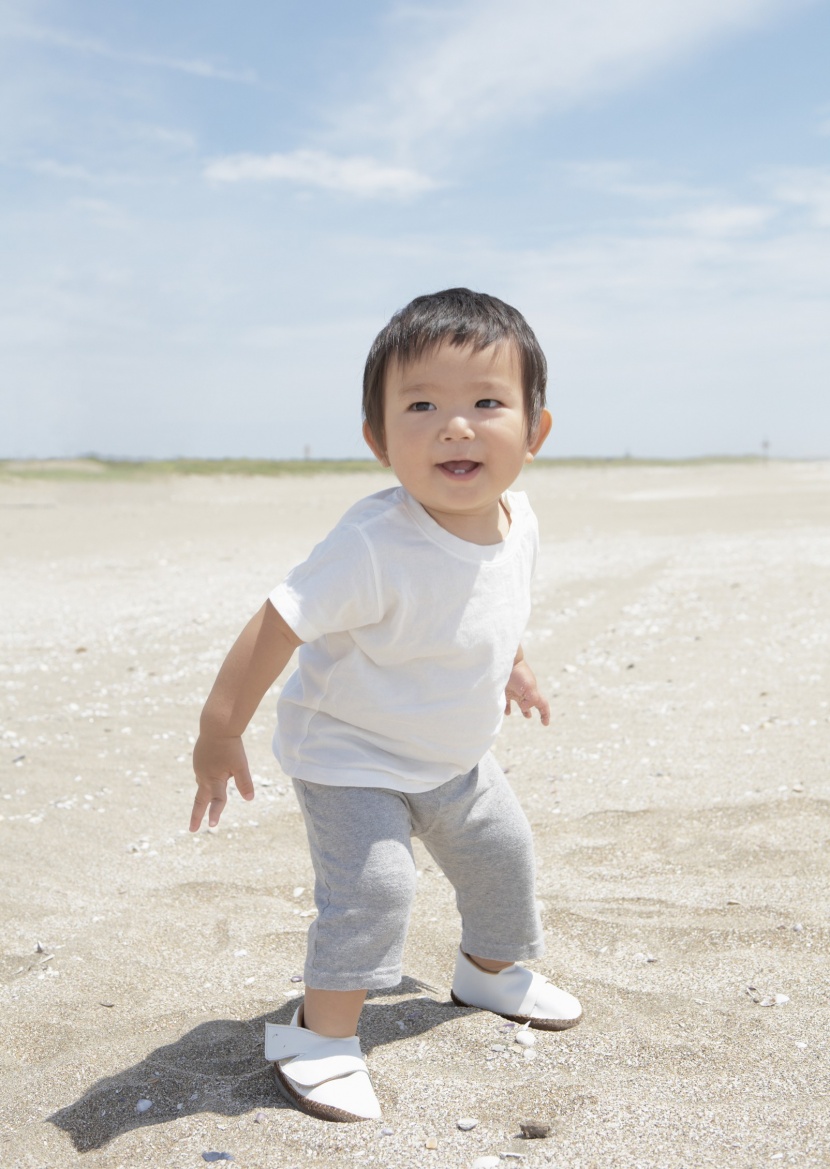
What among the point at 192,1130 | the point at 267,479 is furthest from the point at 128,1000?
the point at 267,479

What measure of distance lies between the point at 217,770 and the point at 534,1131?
1005mm

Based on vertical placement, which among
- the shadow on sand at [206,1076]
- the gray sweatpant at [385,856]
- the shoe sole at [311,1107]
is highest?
the gray sweatpant at [385,856]

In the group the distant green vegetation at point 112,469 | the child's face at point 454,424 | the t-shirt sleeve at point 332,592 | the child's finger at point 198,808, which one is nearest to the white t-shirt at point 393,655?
the t-shirt sleeve at point 332,592

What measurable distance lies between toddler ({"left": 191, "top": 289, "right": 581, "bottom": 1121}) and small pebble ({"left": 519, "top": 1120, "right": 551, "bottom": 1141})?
0.32 metres

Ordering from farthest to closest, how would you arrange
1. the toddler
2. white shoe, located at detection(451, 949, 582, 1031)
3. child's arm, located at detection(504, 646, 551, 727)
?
child's arm, located at detection(504, 646, 551, 727) → white shoe, located at detection(451, 949, 582, 1031) → the toddler

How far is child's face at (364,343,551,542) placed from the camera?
8.23 ft

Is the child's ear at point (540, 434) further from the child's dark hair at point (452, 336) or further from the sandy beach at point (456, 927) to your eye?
the sandy beach at point (456, 927)

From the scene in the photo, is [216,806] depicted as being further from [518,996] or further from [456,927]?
[456,927]

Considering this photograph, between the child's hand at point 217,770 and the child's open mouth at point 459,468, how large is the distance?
30.2 inches

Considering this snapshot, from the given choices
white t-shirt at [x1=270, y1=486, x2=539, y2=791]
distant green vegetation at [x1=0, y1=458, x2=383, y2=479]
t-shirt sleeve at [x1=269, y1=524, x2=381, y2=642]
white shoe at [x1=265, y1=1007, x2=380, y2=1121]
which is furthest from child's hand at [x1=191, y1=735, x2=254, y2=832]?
distant green vegetation at [x1=0, y1=458, x2=383, y2=479]

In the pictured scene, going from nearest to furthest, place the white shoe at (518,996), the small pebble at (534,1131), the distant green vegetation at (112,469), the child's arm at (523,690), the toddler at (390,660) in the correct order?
the small pebble at (534,1131) < the toddler at (390,660) < the white shoe at (518,996) < the child's arm at (523,690) < the distant green vegetation at (112,469)

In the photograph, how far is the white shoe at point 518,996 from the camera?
277 cm

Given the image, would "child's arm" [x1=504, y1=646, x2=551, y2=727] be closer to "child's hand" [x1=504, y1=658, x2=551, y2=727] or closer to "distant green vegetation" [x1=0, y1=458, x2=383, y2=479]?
"child's hand" [x1=504, y1=658, x2=551, y2=727]

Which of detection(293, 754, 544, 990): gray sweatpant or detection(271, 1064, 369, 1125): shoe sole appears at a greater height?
detection(293, 754, 544, 990): gray sweatpant
